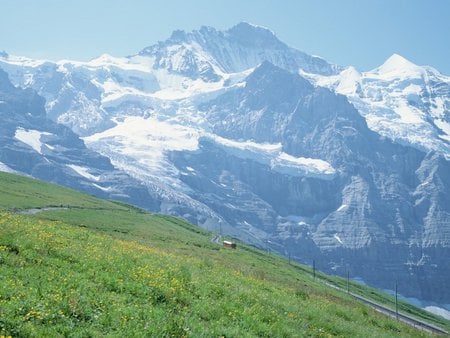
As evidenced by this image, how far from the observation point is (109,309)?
18.4 meters

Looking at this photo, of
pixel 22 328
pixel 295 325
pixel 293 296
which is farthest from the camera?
pixel 293 296

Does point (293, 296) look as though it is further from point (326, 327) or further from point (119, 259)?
point (119, 259)

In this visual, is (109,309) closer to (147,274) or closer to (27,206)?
(147,274)

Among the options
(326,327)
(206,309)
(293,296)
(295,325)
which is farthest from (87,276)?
(293,296)

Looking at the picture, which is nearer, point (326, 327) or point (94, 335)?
point (94, 335)

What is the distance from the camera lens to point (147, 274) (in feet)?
80.4

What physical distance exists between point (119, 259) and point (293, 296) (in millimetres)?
11880

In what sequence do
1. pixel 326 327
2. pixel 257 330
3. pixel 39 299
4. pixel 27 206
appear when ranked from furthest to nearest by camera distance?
pixel 27 206 < pixel 326 327 < pixel 257 330 < pixel 39 299

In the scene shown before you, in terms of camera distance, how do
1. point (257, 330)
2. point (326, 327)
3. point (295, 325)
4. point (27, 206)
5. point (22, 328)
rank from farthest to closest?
point (27, 206) → point (326, 327) → point (295, 325) → point (257, 330) → point (22, 328)

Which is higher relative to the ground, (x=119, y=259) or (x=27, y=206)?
(x=119, y=259)

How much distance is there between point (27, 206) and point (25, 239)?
7121 cm

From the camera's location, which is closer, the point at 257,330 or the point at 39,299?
the point at 39,299

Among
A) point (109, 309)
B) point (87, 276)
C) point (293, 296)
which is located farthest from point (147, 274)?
point (293, 296)

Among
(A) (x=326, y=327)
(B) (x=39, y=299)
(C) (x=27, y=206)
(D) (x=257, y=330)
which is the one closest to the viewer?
(B) (x=39, y=299)
